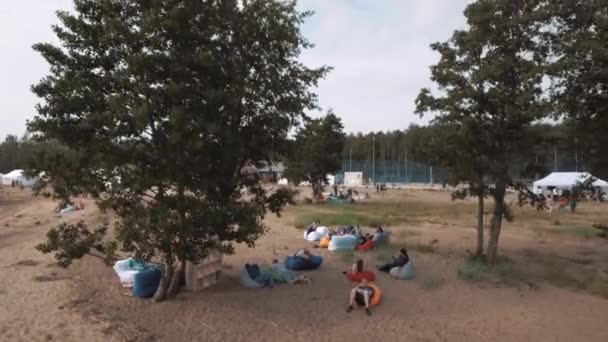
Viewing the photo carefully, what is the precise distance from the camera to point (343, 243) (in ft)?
52.9

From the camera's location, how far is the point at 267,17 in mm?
10031

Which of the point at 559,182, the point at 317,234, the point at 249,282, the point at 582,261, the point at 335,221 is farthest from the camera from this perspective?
the point at 559,182

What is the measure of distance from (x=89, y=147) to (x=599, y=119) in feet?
36.5

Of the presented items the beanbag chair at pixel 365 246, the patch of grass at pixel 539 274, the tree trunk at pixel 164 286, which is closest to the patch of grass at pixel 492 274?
the patch of grass at pixel 539 274

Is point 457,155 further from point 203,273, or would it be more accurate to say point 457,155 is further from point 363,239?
point 203,273

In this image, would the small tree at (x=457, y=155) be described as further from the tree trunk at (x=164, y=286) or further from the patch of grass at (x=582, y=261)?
the tree trunk at (x=164, y=286)

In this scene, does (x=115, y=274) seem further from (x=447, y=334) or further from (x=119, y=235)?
(x=447, y=334)

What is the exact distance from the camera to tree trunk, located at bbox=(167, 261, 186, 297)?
1016cm

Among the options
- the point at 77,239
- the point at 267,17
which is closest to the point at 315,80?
the point at 267,17

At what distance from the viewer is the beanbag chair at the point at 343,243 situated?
52.5ft

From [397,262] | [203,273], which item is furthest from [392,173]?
[203,273]

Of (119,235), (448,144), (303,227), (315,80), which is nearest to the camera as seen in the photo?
(119,235)

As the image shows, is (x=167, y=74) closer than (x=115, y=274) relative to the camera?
Yes

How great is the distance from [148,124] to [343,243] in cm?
893
